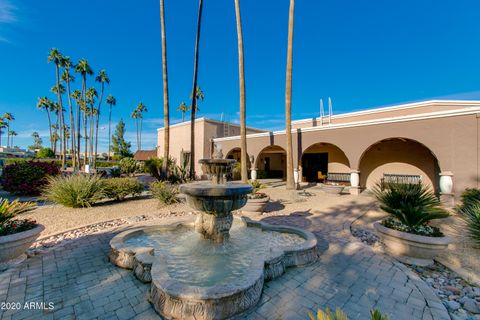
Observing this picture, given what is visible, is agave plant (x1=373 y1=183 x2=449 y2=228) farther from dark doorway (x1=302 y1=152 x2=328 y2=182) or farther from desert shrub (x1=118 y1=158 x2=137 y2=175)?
desert shrub (x1=118 y1=158 x2=137 y2=175)

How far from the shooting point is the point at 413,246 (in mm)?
4301

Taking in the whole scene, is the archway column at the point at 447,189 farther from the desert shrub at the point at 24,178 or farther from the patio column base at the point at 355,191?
the desert shrub at the point at 24,178

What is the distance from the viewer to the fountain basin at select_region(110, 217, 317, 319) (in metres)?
2.55

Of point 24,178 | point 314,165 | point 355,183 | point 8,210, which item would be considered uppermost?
point 314,165

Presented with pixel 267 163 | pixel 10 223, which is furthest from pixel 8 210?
pixel 267 163

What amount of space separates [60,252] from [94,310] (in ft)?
8.88

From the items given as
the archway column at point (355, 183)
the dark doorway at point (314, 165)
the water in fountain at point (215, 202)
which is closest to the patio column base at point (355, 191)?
the archway column at point (355, 183)

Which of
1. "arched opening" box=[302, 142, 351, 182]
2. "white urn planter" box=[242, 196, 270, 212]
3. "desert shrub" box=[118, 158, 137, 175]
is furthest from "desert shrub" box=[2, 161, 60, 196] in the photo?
"arched opening" box=[302, 142, 351, 182]

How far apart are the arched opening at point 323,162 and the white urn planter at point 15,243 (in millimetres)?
15238

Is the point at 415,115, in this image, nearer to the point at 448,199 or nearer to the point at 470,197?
the point at 448,199

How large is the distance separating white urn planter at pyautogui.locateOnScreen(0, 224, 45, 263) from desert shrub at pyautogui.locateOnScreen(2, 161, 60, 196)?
872 centimetres

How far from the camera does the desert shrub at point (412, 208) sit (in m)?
4.59

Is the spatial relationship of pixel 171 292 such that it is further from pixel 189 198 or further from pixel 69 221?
pixel 69 221

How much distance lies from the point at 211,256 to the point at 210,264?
361 millimetres
